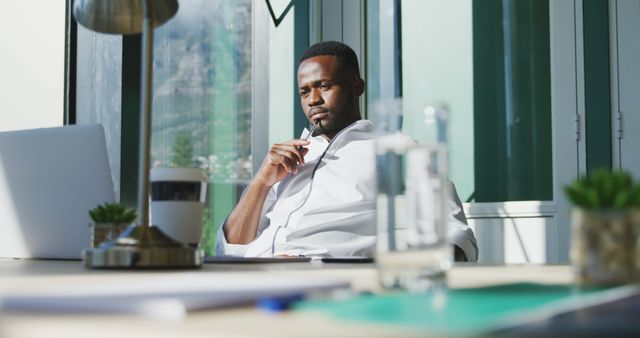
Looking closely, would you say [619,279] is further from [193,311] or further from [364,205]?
[364,205]

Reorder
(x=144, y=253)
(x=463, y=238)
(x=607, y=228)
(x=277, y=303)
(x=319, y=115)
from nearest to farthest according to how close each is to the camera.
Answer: (x=277, y=303) < (x=607, y=228) < (x=144, y=253) < (x=463, y=238) < (x=319, y=115)

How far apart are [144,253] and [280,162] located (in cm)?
130

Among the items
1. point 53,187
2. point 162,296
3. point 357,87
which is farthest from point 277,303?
point 357,87

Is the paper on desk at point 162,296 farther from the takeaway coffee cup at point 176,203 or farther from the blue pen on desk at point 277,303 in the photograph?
the takeaway coffee cup at point 176,203

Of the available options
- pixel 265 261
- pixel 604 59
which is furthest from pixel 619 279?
pixel 604 59

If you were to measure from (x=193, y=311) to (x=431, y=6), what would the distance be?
10.3ft

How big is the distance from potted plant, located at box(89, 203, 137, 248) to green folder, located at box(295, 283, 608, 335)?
927 mm

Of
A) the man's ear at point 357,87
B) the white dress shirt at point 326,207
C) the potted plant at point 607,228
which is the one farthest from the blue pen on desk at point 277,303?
the man's ear at point 357,87

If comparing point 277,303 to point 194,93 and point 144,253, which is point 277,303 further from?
point 194,93

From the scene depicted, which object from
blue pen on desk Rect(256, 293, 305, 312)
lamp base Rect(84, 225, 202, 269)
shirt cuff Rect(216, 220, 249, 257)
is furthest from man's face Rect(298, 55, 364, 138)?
blue pen on desk Rect(256, 293, 305, 312)

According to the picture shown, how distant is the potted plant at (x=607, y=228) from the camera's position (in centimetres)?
77

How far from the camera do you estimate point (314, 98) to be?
2736mm

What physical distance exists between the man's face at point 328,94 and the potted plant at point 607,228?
194cm

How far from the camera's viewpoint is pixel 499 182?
3252 mm
